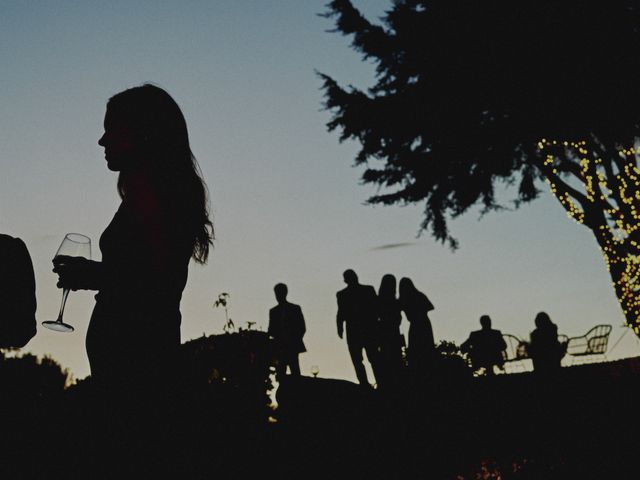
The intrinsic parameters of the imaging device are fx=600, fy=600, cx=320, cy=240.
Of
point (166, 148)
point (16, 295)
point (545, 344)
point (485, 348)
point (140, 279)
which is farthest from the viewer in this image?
point (485, 348)

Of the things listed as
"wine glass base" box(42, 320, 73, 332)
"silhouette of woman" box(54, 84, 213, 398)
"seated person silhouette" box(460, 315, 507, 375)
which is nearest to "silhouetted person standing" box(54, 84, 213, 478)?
"silhouette of woman" box(54, 84, 213, 398)

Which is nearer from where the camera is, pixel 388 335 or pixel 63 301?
pixel 63 301

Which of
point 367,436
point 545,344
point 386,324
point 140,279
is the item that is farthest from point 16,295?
point 545,344

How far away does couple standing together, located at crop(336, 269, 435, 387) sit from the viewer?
9047 millimetres

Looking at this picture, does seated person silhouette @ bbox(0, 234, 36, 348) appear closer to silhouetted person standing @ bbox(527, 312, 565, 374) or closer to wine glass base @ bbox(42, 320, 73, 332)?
wine glass base @ bbox(42, 320, 73, 332)

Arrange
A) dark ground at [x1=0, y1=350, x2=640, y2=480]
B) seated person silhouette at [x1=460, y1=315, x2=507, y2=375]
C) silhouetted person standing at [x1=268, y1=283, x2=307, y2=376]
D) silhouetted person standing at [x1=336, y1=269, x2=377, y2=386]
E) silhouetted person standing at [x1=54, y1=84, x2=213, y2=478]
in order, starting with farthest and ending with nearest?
seated person silhouette at [x1=460, y1=315, x2=507, y2=375] → silhouetted person standing at [x1=268, y1=283, x2=307, y2=376] → silhouetted person standing at [x1=336, y1=269, x2=377, y2=386] → dark ground at [x1=0, y1=350, x2=640, y2=480] → silhouetted person standing at [x1=54, y1=84, x2=213, y2=478]

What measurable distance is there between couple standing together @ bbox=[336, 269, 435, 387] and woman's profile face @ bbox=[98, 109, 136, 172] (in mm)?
7326

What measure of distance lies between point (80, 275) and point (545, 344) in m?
11.3

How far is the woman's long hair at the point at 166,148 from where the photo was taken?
2.04 metres

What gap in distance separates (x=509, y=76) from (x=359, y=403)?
1013 centimetres

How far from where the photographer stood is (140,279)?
1.86 meters

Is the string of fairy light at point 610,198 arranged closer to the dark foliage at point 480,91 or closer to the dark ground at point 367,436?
the dark foliage at point 480,91

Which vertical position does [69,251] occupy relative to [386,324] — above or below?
below

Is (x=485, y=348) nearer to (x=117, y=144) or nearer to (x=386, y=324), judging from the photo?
(x=386, y=324)
